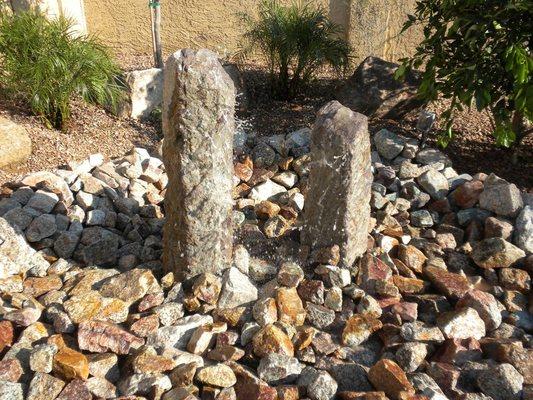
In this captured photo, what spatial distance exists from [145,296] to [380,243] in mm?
1381

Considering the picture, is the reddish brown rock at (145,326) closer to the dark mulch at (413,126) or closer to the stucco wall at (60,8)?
the dark mulch at (413,126)

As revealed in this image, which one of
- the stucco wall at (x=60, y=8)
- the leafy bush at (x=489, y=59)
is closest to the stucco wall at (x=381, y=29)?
the leafy bush at (x=489, y=59)

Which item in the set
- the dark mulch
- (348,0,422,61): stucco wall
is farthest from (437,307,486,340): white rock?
(348,0,422,61): stucco wall

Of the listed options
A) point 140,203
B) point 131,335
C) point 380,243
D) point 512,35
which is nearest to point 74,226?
point 140,203

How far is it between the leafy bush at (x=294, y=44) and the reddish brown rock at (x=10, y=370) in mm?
3349

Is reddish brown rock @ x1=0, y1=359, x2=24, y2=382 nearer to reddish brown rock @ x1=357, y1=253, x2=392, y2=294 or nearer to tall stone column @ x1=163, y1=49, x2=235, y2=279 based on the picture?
tall stone column @ x1=163, y1=49, x2=235, y2=279

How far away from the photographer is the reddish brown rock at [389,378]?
2266 millimetres

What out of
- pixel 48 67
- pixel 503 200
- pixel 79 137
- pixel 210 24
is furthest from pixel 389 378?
pixel 210 24

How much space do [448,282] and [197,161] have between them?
1.46m

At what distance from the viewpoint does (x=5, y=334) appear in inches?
98.3

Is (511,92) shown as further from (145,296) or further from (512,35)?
(145,296)

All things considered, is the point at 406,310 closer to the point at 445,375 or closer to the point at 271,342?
the point at 445,375

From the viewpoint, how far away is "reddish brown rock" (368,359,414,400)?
227cm

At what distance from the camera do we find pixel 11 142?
3.85 m
